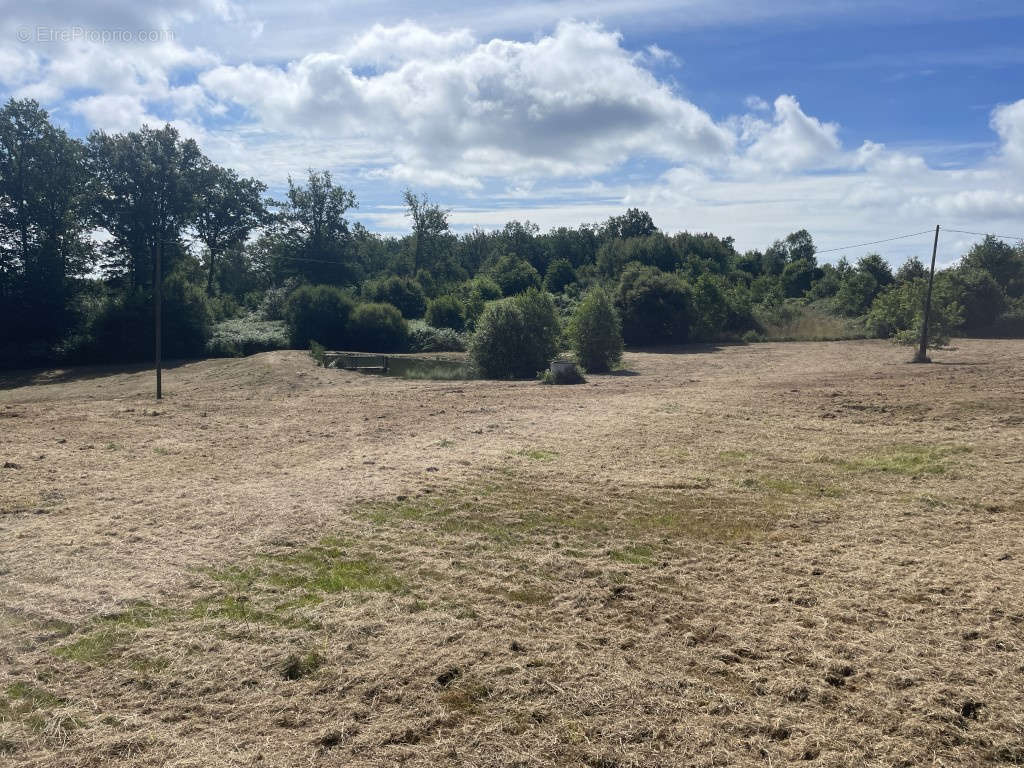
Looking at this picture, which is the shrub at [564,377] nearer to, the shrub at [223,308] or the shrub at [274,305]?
the shrub at [274,305]

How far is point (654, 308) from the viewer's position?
38531 mm

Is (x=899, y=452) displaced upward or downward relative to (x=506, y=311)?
downward

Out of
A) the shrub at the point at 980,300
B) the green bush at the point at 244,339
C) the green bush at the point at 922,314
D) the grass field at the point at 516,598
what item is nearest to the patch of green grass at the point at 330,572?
the grass field at the point at 516,598

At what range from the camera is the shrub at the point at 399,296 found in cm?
4834

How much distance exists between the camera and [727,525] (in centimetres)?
739

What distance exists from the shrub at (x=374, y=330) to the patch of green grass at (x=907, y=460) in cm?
3080

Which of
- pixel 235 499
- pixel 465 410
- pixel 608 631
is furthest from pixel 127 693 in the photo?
pixel 465 410

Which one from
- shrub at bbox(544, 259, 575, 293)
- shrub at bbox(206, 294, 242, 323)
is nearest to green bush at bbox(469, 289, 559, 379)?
shrub at bbox(206, 294, 242, 323)

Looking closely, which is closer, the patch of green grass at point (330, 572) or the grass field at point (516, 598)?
the grass field at point (516, 598)

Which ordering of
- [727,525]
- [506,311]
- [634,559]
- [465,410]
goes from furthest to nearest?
[506,311]
[465,410]
[727,525]
[634,559]

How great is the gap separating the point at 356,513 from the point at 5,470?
210 inches

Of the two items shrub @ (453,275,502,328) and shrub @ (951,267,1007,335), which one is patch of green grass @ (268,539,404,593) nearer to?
shrub @ (453,275,502,328)

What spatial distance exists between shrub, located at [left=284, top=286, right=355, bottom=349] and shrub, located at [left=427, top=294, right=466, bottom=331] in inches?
251

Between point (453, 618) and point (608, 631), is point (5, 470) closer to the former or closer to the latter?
point (453, 618)
